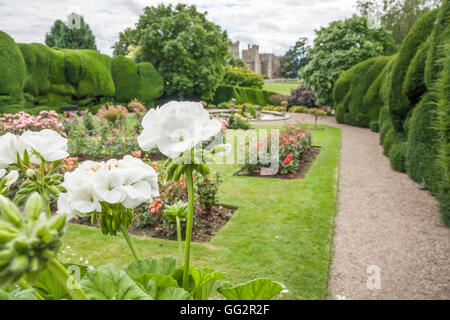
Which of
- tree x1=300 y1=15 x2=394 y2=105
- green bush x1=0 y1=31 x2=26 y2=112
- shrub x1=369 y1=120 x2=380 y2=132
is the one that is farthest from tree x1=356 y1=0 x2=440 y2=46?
green bush x1=0 y1=31 x2=26 y2=112

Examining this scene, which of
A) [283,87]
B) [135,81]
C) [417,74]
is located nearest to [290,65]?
[283,87]

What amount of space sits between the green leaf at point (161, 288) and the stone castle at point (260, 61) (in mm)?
62088

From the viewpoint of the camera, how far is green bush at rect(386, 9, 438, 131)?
6.85 m

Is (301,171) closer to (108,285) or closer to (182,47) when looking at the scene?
(108,285)

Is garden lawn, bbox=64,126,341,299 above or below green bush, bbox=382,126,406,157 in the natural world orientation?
below

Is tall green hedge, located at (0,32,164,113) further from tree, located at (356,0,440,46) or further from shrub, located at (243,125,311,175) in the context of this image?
tree, located at (356,0,440,46)

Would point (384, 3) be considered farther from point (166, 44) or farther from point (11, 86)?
point (11, 86)

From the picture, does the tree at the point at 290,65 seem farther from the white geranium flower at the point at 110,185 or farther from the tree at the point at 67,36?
the white geranium flower at the point at 110,185

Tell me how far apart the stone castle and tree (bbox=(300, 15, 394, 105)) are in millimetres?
38371

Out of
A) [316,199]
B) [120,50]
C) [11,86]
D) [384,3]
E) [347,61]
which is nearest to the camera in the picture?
[316,199]

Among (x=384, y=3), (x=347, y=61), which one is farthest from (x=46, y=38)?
(x=384, y=3)

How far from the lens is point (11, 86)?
12891mm

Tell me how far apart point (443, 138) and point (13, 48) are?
15.1 meters

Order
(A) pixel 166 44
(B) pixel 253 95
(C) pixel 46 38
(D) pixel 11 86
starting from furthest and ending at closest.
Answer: (B) pixel 253 95
(C) pixel 46 38
(A) pixel 166 44
(D) pixel 11 86
